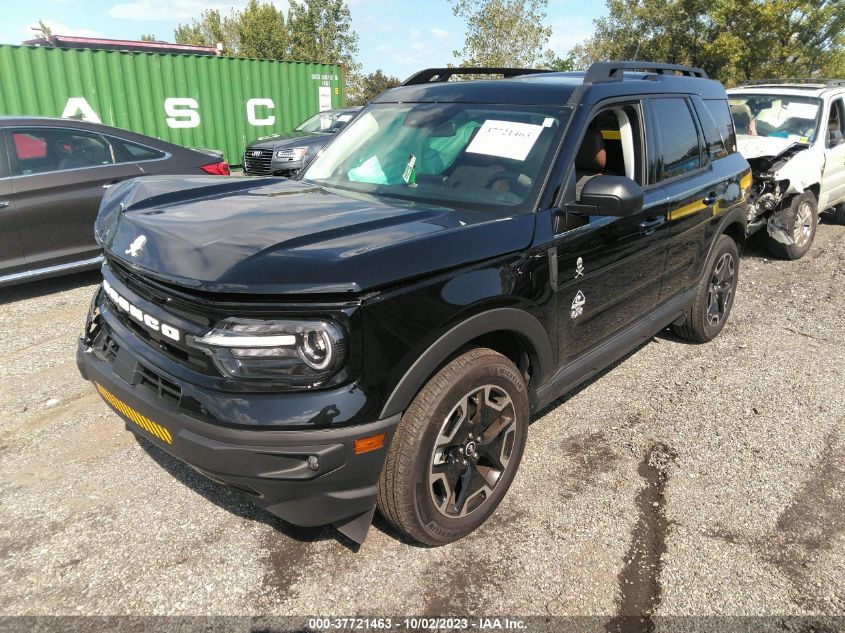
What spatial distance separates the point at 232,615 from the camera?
221 cm

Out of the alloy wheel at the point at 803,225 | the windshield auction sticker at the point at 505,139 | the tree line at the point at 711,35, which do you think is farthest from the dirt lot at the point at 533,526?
the tree line at the point at 711,35

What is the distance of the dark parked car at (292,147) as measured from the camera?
1146 cm

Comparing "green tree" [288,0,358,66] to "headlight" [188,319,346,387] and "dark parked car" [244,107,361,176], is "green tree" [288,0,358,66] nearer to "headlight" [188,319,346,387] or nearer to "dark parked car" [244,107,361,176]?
"dark parked car" [244,107,361,176]

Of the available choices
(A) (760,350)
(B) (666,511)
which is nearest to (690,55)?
(A) (760,350)

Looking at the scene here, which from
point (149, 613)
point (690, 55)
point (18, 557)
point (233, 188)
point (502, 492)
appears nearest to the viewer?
point (149, 613)

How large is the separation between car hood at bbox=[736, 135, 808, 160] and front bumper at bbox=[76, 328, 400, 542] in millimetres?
6389

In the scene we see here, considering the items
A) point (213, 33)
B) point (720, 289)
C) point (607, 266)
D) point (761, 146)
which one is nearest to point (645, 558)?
point (607, 266)

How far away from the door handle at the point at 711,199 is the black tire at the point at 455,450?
2.29 meters

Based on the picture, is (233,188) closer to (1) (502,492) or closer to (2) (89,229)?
(1) (502,492)

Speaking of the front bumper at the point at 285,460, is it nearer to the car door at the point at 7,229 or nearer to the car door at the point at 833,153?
the car door at the point at 7,229

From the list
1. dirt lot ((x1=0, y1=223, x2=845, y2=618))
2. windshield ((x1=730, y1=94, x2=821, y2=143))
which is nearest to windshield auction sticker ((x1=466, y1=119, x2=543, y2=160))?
dirt lot ((x1=0, y1=223, x2=845, y2=618))

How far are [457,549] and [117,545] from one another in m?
1.44

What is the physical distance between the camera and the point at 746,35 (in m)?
24.9

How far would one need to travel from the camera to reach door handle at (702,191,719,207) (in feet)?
13.4
